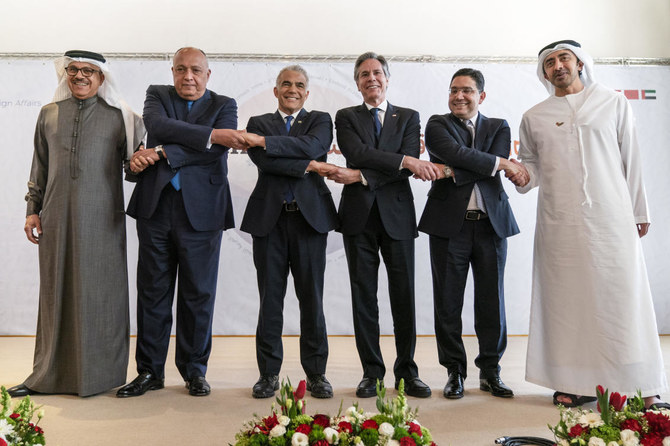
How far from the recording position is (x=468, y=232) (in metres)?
3.39

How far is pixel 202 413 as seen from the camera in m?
2.93

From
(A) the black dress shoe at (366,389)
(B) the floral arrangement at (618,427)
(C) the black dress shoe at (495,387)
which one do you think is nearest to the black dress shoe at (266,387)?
(A) the black dress shoe at (366,389)

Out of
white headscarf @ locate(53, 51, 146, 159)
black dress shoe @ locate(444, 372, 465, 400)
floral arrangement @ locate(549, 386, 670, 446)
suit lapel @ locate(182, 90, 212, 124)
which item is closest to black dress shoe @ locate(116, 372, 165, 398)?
white headscarf @ locate(53, 51, 146, 159)

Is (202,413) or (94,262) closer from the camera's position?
(202,413)

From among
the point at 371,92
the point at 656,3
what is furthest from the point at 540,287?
the point at 656,3

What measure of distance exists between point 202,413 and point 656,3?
18.6 feet

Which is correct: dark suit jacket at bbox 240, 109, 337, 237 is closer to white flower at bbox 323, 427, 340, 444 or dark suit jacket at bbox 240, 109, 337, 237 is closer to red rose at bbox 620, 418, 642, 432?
white flower at bbox 323, 427, 340, 444

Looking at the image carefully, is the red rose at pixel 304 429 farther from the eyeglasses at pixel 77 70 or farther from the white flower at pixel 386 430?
the eyeglasses at pixel 77 70

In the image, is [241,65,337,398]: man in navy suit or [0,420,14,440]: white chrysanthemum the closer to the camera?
[0,420,14,440]: white chrysanthemum

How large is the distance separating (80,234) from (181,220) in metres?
0.57

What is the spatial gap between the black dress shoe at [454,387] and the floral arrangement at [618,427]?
1.45m

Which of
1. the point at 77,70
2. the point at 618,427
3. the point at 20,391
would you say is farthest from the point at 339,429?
the point at 77,70

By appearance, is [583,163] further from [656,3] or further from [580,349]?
[656,3]

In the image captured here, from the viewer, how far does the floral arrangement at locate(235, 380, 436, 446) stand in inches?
62.8
